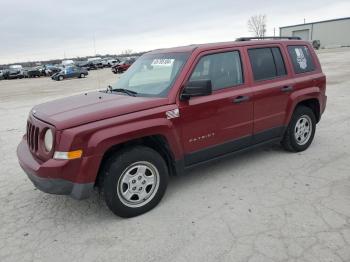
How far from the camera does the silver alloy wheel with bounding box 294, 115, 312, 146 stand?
18.1 feet

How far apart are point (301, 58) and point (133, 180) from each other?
11.3 feet

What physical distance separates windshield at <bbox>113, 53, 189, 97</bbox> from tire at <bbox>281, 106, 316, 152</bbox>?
224 centimetres

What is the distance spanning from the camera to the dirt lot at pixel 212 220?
3.14 meters

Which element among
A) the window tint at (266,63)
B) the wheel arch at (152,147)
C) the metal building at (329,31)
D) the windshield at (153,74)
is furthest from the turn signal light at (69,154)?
the metal building at (329,31)

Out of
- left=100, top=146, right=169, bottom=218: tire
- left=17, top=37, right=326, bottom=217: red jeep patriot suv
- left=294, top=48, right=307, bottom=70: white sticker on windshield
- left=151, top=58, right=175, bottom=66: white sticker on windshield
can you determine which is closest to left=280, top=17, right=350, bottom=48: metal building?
left=294, top=48, right=307, bottom=70: white sticker on windshield

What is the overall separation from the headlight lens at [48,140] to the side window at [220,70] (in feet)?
5.64

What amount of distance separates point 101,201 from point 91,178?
903 millimetres

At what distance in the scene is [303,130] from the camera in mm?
5637

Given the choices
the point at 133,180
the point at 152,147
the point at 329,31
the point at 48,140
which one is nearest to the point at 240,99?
the point at 152,147

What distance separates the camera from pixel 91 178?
3475mm

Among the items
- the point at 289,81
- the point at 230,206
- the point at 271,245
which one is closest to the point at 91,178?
the point at 230,206

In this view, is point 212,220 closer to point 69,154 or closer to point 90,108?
point 69,154

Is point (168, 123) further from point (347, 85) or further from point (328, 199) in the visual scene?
point (347, 85)

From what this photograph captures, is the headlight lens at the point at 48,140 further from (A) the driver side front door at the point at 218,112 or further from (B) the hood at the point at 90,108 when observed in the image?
(A) the driver side front door at the point at 218,112
